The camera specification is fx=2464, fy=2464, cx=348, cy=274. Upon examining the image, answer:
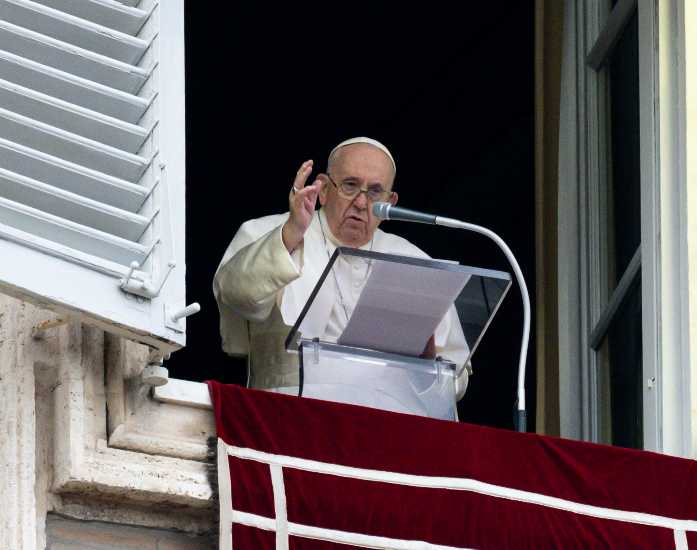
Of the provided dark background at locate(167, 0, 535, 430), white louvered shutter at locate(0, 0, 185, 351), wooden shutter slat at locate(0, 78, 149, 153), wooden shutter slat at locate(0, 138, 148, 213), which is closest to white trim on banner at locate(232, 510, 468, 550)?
white louvered shutter at locate(0, 0, 185, 351)

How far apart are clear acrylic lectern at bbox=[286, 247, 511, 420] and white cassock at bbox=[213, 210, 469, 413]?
39 mm

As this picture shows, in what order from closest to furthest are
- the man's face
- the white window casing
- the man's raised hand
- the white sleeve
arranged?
the man's raised hand < the white sleeve < the white window casing < the man's face

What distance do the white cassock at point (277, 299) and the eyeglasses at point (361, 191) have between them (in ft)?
0.37

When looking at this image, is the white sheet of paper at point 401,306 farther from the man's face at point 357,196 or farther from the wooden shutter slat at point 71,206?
the man's face at point 357,196

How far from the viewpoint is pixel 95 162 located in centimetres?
559

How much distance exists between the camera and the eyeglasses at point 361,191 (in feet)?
23.2

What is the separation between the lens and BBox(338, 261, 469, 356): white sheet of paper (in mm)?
5840

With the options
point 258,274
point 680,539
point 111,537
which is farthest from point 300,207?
point 680,539

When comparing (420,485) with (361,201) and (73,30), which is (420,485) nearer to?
(73,30)

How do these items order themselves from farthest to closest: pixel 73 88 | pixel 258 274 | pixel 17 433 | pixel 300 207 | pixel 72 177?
pixel 258 274
pixel 300 207
pixel 73 88
pixel 72 177
pixel 17 433

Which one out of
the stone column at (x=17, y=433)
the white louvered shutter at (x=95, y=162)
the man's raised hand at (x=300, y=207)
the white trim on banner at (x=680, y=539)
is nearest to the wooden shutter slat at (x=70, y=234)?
the white louvered shutter at (x=95, y=162)

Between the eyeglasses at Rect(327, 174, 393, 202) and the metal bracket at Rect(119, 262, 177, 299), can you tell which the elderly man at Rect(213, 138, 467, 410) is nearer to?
the eyeglasses at Rect(327, 174, 393, 202)

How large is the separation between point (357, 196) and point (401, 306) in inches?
46.2

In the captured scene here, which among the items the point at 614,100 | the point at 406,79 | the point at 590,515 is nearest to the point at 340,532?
the point at 590,515
